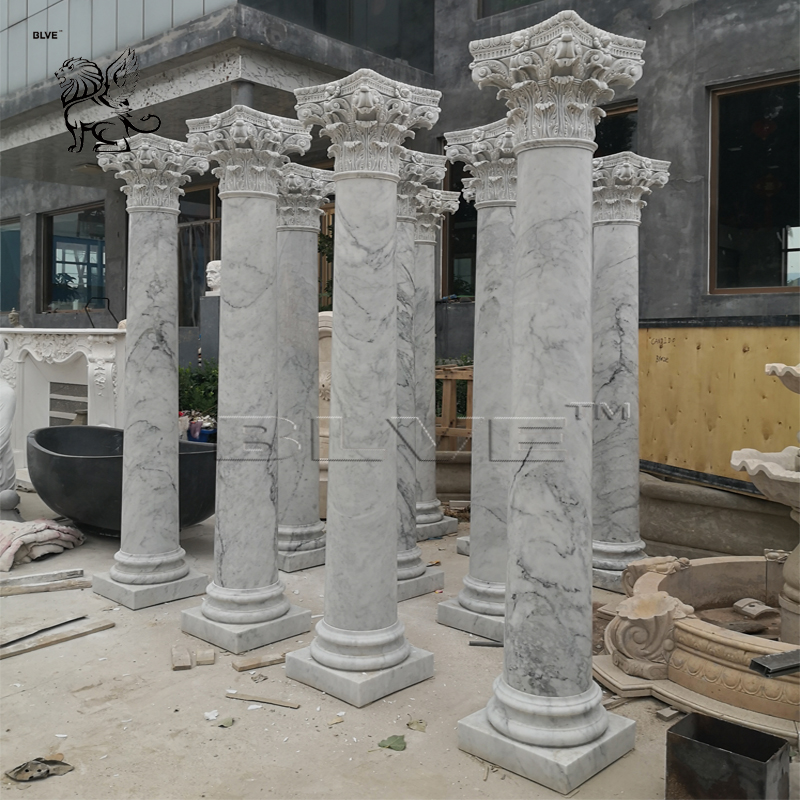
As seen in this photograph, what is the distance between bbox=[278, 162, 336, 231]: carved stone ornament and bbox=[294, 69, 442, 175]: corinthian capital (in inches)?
98.3

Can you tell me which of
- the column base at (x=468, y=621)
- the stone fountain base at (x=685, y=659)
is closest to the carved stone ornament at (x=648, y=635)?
the stone fountain base at (x=685, y=659)

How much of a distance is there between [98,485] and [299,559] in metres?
2.28

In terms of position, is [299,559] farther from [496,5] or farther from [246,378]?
[496,5]

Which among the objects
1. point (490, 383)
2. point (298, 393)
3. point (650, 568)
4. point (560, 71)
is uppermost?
point (560, 71)

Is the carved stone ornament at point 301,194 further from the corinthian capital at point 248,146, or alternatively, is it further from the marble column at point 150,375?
the corinthian capital at point 248,146

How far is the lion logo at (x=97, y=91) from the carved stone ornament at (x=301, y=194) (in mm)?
5599

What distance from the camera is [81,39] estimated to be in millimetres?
13242

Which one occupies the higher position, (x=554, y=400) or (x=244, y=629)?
(x=554, y=400)

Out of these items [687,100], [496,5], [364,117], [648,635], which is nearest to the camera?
[364,117]

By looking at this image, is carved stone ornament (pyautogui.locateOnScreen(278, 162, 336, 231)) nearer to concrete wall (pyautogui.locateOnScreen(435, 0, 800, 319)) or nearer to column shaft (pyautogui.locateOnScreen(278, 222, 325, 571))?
column shaft (pyautogui.locateOnScreen(278, 222, 325, 571))

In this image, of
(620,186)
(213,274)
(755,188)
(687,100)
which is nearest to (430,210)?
(620,186)

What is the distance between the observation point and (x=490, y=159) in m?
6.52

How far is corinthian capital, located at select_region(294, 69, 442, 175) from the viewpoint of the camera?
518 centimetres

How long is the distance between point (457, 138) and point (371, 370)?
2.54m
